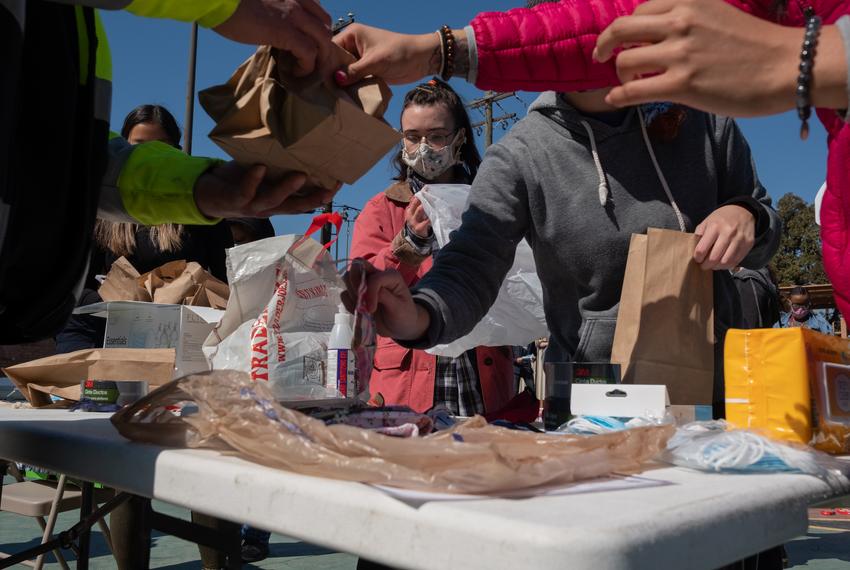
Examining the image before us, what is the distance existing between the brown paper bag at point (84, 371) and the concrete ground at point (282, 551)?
5.13 feet

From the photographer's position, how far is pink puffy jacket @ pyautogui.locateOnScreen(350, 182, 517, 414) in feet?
7.79

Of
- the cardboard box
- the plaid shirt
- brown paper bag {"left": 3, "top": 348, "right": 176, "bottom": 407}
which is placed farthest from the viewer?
the plaid shirt

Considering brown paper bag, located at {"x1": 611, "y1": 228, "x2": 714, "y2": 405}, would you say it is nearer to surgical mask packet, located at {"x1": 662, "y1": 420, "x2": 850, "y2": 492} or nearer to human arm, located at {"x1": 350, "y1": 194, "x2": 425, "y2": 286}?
surgical mask packet, located at {"x1": 662, "y1": 420, "x2": 850, "y2": 492}

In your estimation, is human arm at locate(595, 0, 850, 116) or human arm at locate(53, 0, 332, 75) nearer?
human arm at locate(595, 0, 850, 116)

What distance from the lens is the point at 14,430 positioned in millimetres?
1066

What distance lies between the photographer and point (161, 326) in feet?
6.18

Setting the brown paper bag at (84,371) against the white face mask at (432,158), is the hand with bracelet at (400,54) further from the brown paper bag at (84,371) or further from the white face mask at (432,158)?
the white face mask at (432,158)

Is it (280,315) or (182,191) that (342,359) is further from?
(182,191)

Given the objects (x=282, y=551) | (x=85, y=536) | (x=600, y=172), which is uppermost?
(x=600, y=172)

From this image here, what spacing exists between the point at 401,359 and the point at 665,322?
3.89 feet

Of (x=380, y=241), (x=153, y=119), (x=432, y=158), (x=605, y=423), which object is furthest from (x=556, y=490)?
(x=153, y=119)

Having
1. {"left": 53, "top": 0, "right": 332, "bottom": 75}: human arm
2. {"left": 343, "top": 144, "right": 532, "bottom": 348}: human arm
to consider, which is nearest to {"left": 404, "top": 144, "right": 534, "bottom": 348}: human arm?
{"left": 343, "top": 144, "right": 532, "bottom": 348}: human arm

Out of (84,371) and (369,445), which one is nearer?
(369,445)

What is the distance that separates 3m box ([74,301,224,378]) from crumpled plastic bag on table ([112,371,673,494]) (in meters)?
0.89
